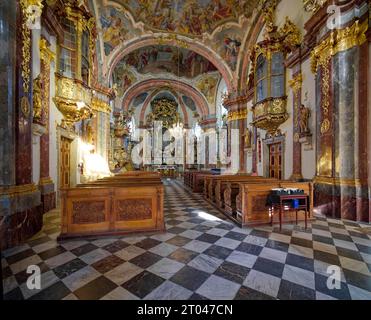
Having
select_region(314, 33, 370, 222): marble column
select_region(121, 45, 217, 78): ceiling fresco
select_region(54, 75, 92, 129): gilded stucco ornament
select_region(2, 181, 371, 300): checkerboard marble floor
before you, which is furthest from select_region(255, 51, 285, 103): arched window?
select_region(121, 45, 217, 78): ceiling fresco

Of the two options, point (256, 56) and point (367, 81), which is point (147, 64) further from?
point (367, 81)

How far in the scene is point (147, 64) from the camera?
1556 centimetres

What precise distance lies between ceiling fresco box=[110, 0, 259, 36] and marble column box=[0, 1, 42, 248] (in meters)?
7.62

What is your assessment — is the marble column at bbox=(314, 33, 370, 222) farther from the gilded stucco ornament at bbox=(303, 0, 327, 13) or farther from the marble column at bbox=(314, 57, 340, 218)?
the gilded stucco ornament at bbox=(303, 0, 327, 13)

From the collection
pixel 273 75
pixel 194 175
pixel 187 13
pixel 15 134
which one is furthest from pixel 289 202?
pixel 187 13

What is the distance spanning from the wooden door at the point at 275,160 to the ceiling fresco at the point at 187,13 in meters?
6.89

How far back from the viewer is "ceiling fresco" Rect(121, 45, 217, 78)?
1437 cm

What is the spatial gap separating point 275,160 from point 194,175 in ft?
12.5

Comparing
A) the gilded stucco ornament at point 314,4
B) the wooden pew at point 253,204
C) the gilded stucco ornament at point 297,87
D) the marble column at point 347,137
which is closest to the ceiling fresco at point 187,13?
the gilded stucco ornament at point 314,4

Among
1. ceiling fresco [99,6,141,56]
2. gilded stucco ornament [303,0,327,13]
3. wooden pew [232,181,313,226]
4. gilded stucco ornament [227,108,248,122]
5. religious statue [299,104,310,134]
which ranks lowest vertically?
wooden pew [232,181,313,226]

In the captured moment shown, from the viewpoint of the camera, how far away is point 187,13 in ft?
33.5

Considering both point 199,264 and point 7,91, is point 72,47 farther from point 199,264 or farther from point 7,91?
point 199,264

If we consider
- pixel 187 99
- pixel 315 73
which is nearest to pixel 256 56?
pixel 315 73

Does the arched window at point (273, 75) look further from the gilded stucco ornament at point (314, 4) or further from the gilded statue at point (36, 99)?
the gilded statue at point (36, 99)
